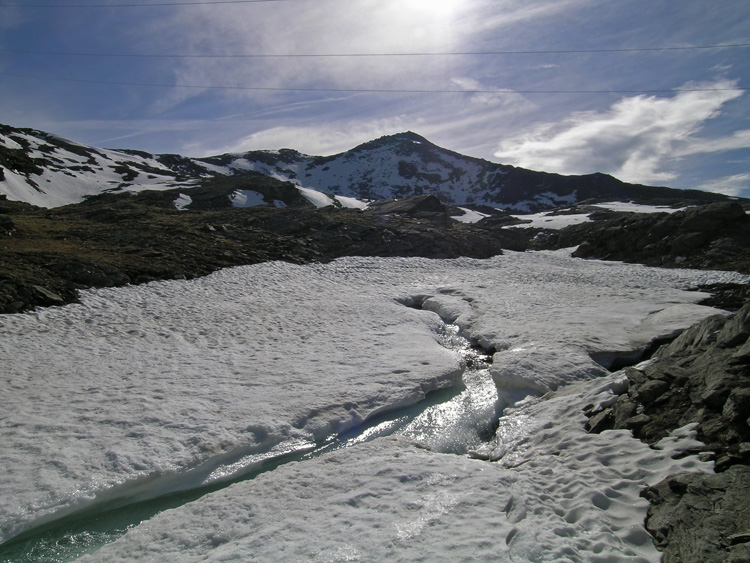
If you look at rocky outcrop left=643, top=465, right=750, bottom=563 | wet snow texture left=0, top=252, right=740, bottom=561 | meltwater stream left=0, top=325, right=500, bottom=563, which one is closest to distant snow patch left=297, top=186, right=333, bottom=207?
wet snow texture left=0, top=252, right=740, bottom=561

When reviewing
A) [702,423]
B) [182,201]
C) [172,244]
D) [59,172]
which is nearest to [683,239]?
[702,423]

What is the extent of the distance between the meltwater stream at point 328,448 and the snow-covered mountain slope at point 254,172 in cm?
5172

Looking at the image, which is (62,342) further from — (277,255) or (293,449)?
(277,255)

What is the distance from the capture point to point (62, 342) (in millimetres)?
12477

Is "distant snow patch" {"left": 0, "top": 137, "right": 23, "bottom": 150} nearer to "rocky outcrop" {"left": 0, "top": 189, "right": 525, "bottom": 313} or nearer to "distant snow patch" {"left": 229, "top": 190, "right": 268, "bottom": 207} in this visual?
"distant snow patch" {"left": 229, "top": 190, "right": 268, "bottom": 207}

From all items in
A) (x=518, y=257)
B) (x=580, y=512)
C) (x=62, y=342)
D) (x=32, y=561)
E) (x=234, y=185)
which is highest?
(x=234, y=185)

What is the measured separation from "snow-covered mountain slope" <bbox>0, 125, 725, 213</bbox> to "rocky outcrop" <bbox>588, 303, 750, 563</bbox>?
57.3m

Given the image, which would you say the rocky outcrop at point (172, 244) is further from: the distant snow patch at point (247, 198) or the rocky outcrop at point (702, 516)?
the distant snow patch at point (247, 198)

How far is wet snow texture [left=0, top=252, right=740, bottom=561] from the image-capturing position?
17.7 feet

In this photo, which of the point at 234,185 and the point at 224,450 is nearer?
the point at 224,450

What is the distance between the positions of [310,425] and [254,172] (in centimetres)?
14827

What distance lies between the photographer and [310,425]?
8.99m

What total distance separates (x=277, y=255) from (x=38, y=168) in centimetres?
5357

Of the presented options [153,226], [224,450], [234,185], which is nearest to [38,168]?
[234,185]
